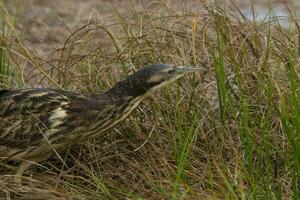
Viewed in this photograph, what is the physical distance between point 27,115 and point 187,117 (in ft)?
2.34

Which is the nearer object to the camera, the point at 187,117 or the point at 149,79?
the point at 149,79

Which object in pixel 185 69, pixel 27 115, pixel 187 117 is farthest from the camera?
pixel 187 117

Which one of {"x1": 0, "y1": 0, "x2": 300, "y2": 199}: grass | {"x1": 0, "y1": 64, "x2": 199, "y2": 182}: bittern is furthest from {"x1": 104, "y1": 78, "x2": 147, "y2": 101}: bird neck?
{"x1": 0, "y1": 0, "x2": 300, "y2": 199}: grass

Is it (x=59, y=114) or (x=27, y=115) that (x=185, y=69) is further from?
(x=27, y=115)

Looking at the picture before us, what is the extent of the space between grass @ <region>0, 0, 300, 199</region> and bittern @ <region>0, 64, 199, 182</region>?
112 millimetres

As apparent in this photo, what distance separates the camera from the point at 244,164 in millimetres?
3869

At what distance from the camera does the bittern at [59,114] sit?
3.90m

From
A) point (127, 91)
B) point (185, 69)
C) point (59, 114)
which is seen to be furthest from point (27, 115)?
point (185, 69)

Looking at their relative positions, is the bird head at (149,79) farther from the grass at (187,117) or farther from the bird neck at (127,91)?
the grass at (187,117)

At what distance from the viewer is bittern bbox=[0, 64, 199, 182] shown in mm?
3902

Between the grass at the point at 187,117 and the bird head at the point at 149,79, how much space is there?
→ 0.49 ft

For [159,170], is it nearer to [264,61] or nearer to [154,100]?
[154,100]

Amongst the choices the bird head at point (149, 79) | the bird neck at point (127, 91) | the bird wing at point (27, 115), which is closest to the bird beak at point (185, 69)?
the bird head at point (149, 79)

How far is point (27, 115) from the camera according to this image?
395cm
